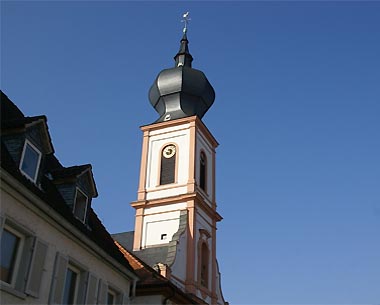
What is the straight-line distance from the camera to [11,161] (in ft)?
42.5

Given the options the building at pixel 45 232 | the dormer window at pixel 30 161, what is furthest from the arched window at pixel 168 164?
A: the dormer window at pixel 30 161

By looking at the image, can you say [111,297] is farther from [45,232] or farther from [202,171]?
[202,171]

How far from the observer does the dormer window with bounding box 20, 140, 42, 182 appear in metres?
13.4

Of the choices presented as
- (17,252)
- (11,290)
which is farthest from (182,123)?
(11,290)

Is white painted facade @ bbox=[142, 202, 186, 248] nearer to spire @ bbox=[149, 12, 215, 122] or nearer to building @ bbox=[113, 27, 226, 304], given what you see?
building @ bbox=[113, 27, 226, 304]

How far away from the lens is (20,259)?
1231 centimetres

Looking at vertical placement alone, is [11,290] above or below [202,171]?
below

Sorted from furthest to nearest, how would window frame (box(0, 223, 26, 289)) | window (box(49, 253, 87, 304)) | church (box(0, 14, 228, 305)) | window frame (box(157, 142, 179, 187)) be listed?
window frame (box(157, 142, 179, 187)), window (box(49, 253, 87, 304)), church (box(0, 14, 228, 305)), window frame (box(0, 223, 26, 289))

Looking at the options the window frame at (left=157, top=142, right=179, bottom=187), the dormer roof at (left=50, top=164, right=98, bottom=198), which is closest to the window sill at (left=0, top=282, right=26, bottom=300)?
the dormer roof at (left=50, top=164, right=98, bottom=198)

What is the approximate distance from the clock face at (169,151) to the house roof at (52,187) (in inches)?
793

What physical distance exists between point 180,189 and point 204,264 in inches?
188

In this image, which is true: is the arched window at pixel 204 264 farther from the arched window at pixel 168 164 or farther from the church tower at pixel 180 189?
the arched window at pixel 168 164

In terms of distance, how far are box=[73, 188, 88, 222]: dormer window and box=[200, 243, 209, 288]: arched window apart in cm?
1940

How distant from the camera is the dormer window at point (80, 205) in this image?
15883 millimetres
